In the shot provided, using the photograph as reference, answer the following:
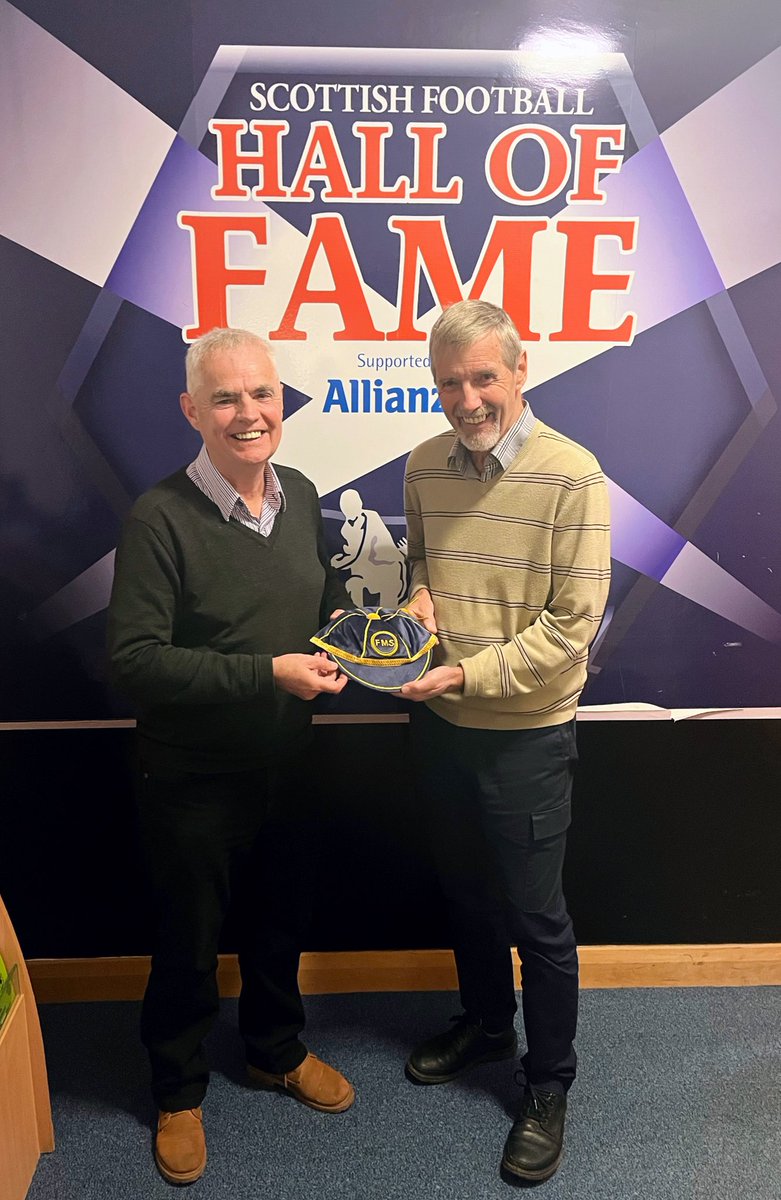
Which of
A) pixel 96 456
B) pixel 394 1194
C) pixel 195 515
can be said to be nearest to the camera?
pixel 195 515

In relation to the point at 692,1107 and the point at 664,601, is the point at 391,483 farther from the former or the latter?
the point at 692,1107

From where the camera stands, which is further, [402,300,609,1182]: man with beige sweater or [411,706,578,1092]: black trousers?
[411,706,578,1092]: black trousers

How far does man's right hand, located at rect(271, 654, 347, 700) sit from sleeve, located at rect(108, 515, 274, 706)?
27 mm

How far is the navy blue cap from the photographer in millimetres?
1895

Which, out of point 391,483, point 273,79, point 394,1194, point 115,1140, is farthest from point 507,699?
point 273,79

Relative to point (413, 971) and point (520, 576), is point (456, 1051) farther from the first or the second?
point (520, 576)

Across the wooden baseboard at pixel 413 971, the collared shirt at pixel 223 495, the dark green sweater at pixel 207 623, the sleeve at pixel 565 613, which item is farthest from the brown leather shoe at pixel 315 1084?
the collared shirt at pixel 223 495

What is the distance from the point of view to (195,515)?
1836 millimetres

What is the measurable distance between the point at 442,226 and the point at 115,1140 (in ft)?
7.58

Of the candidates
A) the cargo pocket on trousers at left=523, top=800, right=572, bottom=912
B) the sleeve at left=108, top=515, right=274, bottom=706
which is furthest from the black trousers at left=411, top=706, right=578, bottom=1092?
the sleeve at left=108, top=515, right=274, bottom=706

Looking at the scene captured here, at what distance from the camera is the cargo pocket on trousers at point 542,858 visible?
1.97 metres

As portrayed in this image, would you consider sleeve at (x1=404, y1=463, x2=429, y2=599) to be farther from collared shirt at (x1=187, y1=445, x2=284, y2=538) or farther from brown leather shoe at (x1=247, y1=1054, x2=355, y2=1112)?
brown leather shoe at (x1=247, y1=1054, x2=355, y2=1112)

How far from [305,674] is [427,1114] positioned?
1.17m

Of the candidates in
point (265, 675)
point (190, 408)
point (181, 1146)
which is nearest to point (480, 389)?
point (190, 408)
